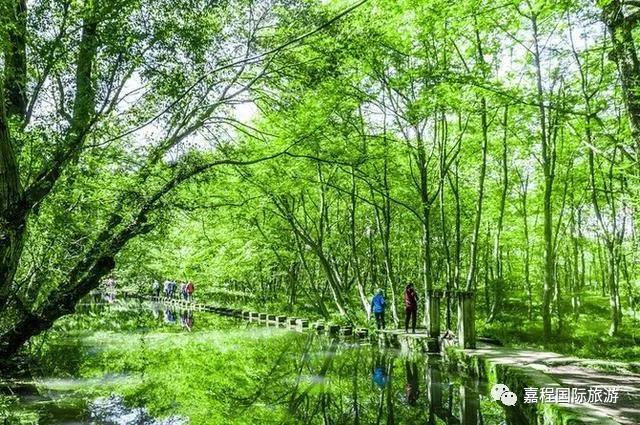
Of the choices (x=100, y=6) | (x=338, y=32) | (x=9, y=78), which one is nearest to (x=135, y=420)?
(x=9, y=78)

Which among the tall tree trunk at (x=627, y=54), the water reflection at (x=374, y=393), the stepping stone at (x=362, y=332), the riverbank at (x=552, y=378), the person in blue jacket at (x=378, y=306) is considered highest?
the tall tree trunk at (x=627, y=54)

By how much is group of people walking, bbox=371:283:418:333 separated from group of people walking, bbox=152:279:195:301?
20.8 meters

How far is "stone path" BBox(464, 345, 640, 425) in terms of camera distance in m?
6.79

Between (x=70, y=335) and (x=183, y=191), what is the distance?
13660 millimetres

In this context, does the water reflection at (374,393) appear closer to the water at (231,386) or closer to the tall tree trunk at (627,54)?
the water at (231,386)

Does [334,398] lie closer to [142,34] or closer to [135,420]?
[135,420]

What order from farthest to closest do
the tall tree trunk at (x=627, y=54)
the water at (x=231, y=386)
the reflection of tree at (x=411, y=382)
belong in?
the reflection of tree at (x=411, y=382), the water at (x=231, y=386), the tall tree trunk at (x=627, y=54)

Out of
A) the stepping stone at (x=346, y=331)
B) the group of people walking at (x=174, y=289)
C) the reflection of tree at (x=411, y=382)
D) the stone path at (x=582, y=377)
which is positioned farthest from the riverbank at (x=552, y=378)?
the group of people walking at (x=174, y=289)

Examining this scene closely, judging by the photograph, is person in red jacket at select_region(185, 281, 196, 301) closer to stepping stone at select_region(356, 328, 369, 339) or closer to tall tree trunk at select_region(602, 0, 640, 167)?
stepping stone at select_region(356, 328, 369, 339)

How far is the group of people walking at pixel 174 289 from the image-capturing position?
37.5 metres

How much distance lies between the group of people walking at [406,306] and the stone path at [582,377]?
14.0 ft

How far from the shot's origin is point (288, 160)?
2042cm

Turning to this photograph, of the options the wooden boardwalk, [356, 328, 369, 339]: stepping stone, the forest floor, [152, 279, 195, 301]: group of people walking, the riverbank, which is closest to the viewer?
the riverbank

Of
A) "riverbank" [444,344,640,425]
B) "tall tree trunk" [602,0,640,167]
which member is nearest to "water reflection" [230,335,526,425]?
"riverbank" [444,344,640,425]
